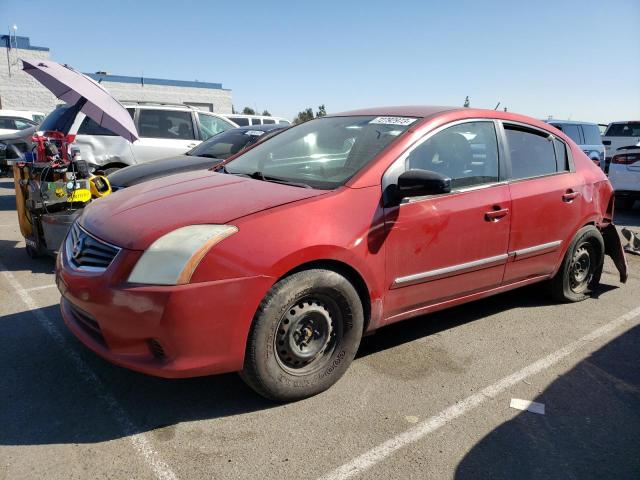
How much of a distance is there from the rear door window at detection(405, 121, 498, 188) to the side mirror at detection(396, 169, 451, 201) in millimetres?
246

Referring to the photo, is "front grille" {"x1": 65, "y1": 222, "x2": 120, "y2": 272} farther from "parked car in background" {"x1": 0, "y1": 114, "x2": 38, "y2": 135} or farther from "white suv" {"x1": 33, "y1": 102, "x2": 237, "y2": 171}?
"parked car in background" {"x1": 0, "y1": 114, "x2": 38, "y2": 135}

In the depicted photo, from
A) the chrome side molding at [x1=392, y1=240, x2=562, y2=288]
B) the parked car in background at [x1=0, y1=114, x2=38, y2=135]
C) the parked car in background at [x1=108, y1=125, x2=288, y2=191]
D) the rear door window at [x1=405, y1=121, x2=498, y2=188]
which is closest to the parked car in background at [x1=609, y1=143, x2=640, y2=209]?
the chrome side molding at [x1=392, y1=240, x2=562, y2=288]

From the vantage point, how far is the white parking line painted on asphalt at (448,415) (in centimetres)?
233

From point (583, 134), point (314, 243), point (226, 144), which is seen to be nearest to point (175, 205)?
point (314, 243)

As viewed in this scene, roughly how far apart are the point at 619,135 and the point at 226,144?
12.6 meters

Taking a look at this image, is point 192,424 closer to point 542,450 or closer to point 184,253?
point 184,253

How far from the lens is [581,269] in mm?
4668

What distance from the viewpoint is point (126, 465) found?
7.48 ft

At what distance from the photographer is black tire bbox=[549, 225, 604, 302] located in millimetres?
4402

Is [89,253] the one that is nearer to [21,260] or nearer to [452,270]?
[452,270]

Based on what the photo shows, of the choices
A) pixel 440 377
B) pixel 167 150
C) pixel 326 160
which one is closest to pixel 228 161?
pixel 326 160

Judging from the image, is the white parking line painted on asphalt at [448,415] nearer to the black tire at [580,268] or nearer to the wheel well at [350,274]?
the black tire at [580,268]

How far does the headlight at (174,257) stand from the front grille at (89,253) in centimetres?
21

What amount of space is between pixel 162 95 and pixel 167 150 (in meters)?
30.5
